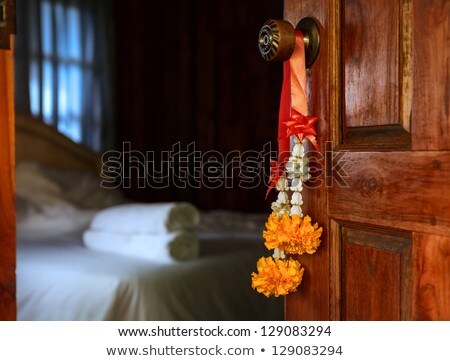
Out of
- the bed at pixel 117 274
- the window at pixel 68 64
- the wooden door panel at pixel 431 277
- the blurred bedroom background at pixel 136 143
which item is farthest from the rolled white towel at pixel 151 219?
the window at pixel 68 64

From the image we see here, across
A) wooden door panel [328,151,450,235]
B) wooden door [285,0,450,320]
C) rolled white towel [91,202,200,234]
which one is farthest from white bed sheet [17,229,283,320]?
wooden door panel [328,151,450,235]

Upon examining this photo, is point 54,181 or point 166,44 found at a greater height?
point 166,44

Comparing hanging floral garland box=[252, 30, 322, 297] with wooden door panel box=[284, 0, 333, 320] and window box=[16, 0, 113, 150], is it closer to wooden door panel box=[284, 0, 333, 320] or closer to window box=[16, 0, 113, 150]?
wooden door panel box=[284, 0, 333, 320]

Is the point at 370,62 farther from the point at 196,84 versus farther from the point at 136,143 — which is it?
the point at 136,143

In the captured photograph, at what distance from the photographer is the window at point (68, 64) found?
3355 mm

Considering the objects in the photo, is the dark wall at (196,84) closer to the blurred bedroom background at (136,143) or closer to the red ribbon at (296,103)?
the blurred bedroom background at (136,143)

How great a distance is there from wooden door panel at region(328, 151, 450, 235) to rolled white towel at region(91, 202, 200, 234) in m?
1.20

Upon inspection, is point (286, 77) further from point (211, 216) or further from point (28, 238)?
point (211, 216)

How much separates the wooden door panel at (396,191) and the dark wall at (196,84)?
2.91 meters

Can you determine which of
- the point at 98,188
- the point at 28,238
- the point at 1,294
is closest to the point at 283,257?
the point at 1,294

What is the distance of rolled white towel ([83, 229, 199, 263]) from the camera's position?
1.91 metres

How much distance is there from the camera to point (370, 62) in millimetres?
768
